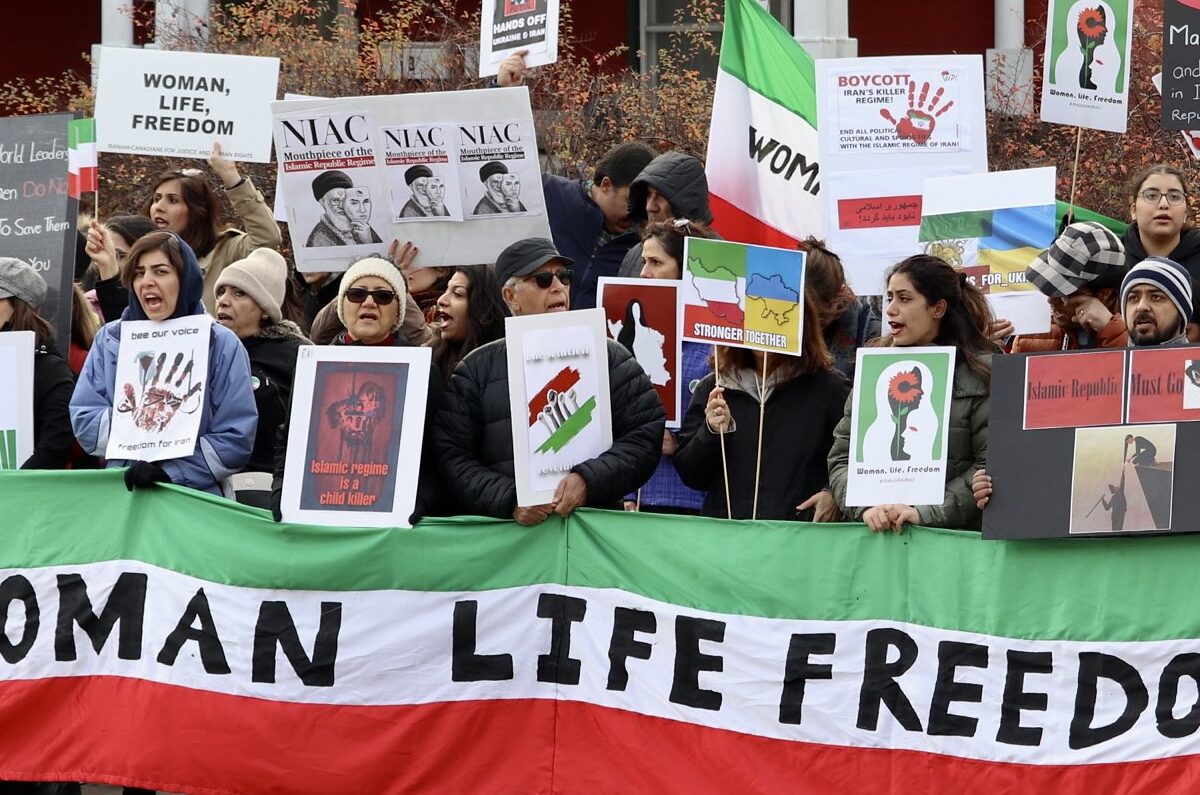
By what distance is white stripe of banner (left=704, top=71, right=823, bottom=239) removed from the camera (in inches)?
335

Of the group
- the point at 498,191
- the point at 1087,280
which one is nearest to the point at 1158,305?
the point at 1087,280

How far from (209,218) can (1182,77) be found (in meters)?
4.04

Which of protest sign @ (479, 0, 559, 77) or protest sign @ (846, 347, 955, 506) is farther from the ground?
protest sign @ (479, 0, 559, 77)

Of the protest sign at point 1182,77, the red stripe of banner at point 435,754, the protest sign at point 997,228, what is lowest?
the red stripe of banner at point 435,754

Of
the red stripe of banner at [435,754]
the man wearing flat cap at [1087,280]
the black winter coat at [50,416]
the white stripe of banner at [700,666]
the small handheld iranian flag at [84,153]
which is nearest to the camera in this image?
the white stripe of banner at [700,666]

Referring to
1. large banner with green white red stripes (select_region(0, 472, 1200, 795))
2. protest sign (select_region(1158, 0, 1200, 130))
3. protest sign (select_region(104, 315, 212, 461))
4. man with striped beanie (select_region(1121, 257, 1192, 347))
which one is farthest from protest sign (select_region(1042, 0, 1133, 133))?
protest sign (select_region(104, 315, 212, 461))

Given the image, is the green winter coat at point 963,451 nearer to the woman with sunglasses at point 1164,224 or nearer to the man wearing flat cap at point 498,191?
the woman with sunglasses at point 1164,224

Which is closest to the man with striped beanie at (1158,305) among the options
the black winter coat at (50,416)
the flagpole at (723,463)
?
the flagpole at (723,463)

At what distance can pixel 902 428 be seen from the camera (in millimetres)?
5914

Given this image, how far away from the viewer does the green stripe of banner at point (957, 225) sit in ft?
25.1

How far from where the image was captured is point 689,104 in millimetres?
15289

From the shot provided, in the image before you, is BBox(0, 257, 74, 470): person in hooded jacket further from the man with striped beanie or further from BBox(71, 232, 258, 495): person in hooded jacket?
the man with striped beanie

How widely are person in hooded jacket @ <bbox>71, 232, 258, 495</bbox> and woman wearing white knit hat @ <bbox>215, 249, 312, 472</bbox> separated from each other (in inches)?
7.4

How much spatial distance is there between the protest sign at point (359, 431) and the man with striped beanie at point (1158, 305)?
2.21 metres
